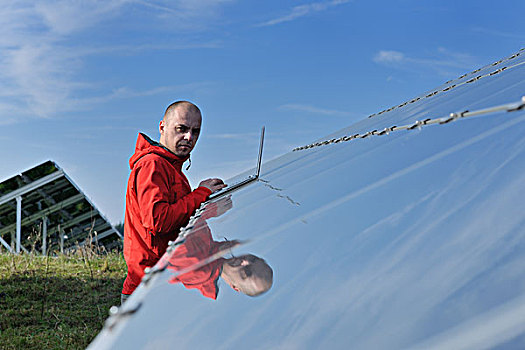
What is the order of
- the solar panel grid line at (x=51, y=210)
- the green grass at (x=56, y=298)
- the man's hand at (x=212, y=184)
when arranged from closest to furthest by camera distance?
the man's hand at (x=212, y=184)
the green grass at (x=56, y=298)
the solar panel grid line at (x=51, y=210)

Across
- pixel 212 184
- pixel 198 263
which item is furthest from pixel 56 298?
pixel 198 263

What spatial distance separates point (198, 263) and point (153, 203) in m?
0.87

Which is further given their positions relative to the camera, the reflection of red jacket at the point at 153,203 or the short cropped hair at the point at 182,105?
the short cropped hair at the point at 182,105

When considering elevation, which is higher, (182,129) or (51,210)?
(51,210)

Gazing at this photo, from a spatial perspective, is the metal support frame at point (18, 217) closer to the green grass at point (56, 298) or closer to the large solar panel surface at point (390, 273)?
the green grass at point (56, 298)

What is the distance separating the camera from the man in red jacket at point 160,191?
7.03 ft

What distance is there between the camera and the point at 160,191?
2158 mm

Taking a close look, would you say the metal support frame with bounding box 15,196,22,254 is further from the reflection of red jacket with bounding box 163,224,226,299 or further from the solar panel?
the reflection of red jacket with bounding box 163,224,226,299

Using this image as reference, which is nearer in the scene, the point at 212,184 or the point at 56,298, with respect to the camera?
the point at 212,184

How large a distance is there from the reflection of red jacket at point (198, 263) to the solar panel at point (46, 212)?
6894 mm

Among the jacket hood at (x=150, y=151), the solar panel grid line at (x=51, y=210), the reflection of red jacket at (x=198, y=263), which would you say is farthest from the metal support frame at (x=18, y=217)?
the reflection of red jacket at (x=198, y=263)

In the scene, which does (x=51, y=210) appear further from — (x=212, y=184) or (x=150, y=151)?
(x=150, y=151)

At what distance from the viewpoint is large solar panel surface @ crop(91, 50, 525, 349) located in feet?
2.78

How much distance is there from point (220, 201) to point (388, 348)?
1.74 metres
